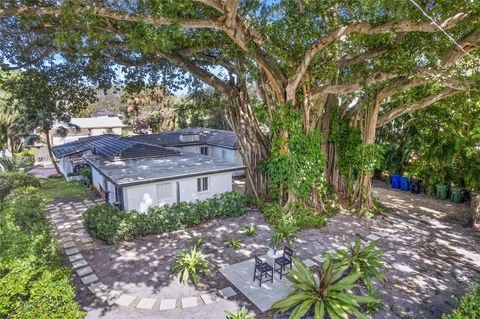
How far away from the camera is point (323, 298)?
21.1ft

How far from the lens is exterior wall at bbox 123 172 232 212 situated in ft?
38.8

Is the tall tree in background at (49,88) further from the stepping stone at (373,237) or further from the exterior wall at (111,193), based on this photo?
the stepping stone at (373,237)

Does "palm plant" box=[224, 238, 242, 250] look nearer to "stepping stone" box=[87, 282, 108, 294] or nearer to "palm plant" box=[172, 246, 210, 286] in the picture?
"palm plant" box=[172, 246, 210, 286]

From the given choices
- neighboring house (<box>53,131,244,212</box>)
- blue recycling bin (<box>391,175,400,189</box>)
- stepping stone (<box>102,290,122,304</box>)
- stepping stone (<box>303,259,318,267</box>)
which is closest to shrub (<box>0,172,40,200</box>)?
neighboring house (<box>53,131,244,212</box>)

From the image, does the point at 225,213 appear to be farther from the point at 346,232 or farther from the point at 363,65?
the point at 363,65

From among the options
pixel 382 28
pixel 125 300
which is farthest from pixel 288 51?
pixel 125 300

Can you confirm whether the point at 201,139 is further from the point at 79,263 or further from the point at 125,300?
the point at 125,300

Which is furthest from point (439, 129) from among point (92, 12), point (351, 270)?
point (92, 12)

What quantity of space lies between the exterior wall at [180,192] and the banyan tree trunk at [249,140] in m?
1.24

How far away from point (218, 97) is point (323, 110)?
6.39 meters

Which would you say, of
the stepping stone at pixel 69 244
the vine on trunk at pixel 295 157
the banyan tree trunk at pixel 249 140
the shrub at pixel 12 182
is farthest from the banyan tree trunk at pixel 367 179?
the shrub at pixel 12 182

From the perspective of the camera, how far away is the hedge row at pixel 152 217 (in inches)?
408

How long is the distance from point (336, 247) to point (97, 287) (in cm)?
738

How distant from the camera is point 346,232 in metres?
11.3
